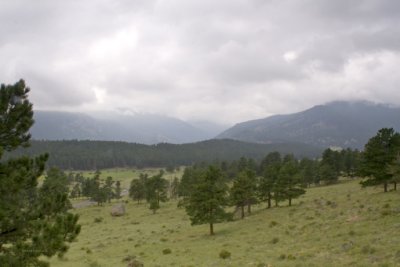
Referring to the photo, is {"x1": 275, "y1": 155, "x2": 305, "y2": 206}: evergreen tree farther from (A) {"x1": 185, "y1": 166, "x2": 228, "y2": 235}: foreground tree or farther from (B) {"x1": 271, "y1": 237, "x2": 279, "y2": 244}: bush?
(B) {"x1": 271, "y1": 237, "x2": 279, "y2": 244}: bush

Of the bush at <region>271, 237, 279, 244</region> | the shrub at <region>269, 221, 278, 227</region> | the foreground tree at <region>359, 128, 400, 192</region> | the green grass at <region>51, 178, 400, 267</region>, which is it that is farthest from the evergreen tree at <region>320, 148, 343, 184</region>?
the bush at <region>271, 237, 279, 244</region>

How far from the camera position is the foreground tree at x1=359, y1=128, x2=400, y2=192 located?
51.3 metres

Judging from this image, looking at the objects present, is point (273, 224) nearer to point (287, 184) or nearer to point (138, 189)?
point (287, 184)

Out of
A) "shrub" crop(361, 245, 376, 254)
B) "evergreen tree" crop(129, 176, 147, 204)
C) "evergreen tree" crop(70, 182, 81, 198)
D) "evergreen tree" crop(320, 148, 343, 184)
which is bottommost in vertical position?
"evergreen tree" crop(70, 182, 81, 198)

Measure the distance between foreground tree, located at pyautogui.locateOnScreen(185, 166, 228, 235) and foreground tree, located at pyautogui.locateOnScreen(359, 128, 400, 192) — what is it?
72.6 ft

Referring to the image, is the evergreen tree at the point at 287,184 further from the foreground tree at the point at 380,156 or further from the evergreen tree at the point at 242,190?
the foreground tree at the point at 380,156

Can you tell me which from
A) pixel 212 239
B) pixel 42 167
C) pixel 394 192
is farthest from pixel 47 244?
pixel 394 192

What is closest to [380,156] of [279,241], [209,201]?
[209,201]

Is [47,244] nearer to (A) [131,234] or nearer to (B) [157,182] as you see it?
(A) [131,234]

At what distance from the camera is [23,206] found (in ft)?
56.5

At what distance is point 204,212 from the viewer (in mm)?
48594

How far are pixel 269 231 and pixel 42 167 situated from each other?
3029cm

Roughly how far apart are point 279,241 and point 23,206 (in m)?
24.9

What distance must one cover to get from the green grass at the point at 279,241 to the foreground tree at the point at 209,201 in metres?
2.14
